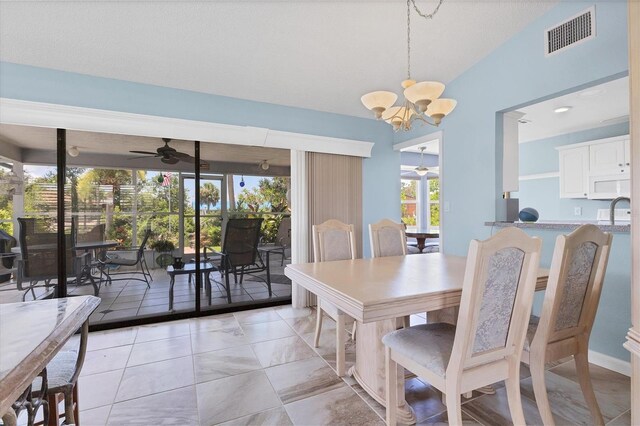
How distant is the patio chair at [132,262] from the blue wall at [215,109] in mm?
1452

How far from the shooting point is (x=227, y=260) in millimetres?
3617

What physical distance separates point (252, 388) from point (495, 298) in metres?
1.59

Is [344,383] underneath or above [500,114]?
underneath

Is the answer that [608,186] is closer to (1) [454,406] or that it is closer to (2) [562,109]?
(2) [562,109]

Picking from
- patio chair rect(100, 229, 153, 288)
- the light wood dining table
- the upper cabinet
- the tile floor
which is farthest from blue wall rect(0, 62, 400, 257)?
the upper cabinet

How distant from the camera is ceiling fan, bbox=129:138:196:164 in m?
3.28

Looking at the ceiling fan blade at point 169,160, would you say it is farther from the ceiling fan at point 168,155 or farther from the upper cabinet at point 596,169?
the upper cabinet at point 596,169

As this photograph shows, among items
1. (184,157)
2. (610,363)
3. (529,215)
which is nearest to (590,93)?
(529,215)

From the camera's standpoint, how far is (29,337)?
814mm

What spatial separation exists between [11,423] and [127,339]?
94.4 inches

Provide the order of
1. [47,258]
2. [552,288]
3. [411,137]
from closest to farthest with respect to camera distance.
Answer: [552,288] → [47,258] → [411,137]

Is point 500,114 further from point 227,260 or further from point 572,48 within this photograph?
point 227,260

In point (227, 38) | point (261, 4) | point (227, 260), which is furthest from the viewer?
point (227, 260)

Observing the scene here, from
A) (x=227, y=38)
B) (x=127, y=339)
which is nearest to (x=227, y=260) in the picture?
(x=127, y=339)
